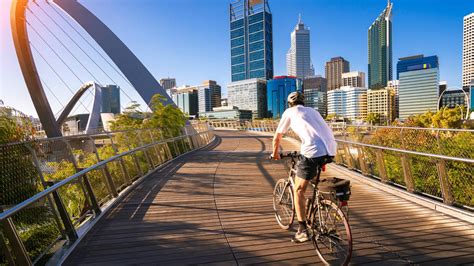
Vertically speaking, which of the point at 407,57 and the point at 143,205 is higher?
the point at 407,57

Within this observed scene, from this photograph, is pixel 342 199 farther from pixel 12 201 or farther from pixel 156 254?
pixel 12 201

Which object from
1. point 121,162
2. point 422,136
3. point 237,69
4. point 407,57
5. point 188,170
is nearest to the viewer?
point 121,162

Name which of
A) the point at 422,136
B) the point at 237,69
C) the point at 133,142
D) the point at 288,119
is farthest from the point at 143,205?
the point at 237,69

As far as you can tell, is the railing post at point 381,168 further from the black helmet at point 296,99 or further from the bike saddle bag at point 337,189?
the bike saddle bag at point 337,189

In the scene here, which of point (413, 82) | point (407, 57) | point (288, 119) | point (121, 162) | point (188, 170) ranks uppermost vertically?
point (407, 57)

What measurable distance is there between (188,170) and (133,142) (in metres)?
1.98

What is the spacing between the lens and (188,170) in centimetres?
948

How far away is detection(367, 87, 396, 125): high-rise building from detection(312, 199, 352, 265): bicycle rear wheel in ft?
470

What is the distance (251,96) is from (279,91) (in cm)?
1453

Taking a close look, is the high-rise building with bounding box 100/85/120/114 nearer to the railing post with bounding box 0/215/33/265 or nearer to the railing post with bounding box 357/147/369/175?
the railing post with bounding box 357/147/369/175

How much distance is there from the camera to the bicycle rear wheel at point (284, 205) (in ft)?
14.0

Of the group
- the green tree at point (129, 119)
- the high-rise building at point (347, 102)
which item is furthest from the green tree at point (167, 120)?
the high-rise building at point (347, 102)

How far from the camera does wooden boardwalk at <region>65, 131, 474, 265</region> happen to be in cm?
354

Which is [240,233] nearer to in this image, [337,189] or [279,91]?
[337,189]
